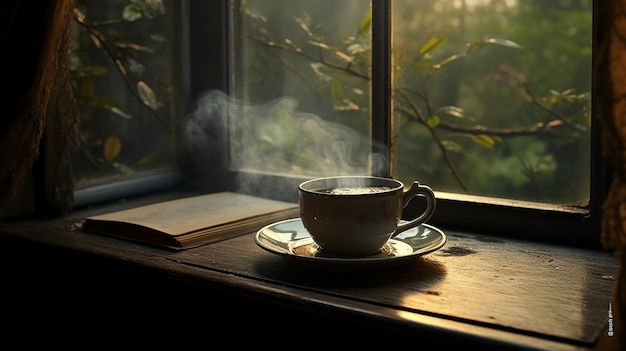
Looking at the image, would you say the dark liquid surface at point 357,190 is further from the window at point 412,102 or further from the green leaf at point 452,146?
the green leaf at point 452,146

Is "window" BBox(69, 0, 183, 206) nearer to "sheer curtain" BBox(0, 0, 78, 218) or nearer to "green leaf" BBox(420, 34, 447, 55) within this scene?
"sheer curtain" BBox(0, 0, 78, 218)

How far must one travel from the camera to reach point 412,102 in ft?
4.21

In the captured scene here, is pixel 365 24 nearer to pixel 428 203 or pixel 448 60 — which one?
pixel 448 60

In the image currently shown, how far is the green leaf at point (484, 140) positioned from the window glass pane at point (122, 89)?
26.0 inches

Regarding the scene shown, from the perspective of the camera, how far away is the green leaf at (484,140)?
50.1 inches

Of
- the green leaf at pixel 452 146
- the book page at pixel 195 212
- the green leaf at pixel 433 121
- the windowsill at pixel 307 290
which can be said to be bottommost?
the windowsill at pixel 307 290

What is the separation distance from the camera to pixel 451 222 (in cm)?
119

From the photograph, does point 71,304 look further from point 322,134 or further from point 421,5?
point 421,5

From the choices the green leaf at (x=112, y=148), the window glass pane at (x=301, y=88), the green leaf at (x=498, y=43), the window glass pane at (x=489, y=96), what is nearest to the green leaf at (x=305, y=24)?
the window glass pane at (x=301, y=88)

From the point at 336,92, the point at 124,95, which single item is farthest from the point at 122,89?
the point at 336,92

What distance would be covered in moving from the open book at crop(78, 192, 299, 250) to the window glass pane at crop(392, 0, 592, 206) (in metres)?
0.27

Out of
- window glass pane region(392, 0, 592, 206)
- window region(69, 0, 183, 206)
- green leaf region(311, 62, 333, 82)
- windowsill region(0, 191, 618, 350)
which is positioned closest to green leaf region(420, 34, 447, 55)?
window glass pane region(392, 0, 592, 206)

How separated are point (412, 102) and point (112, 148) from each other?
62 cm

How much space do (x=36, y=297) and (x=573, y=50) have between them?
100 centimetres
